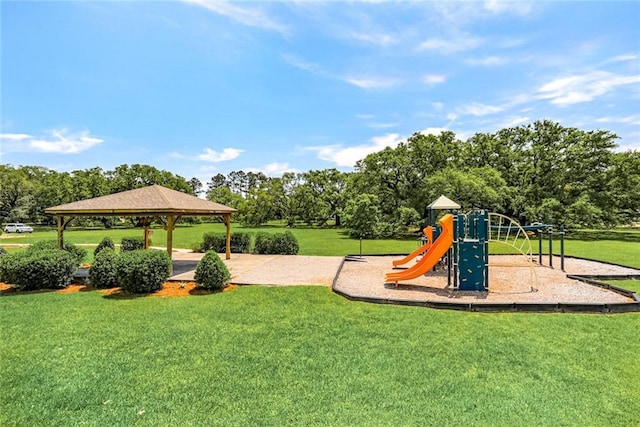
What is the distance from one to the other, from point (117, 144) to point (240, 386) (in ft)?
73.9

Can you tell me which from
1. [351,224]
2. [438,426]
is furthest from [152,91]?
[351,224]

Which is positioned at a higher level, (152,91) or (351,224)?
(152,91)

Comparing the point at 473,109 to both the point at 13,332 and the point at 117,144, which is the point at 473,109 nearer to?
the point at 13,332

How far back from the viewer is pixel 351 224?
25.2 meters

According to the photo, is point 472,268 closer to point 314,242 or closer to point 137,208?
point 137,208

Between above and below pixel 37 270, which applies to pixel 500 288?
below

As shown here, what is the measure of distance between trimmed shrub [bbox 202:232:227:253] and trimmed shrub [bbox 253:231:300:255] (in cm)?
168

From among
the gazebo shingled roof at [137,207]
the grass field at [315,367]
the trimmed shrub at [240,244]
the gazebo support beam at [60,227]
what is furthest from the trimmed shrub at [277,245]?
the grass field at [315,367]

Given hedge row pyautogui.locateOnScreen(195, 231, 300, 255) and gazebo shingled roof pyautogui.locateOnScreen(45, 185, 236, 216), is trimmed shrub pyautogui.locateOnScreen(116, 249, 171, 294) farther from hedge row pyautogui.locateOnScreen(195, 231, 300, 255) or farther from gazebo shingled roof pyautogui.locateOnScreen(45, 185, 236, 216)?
hedge row pyautogui.locateOnScreen(195, 231, 300, 255)

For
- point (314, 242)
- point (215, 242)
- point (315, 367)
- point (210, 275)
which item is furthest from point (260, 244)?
point (315, 367)

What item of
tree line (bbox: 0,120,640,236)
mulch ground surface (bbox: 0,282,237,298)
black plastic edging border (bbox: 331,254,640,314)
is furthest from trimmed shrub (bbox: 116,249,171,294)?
tree line (bbox: 0,120,640,236)

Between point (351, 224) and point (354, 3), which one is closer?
point (354, 3)

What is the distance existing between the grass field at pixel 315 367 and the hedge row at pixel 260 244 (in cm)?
909

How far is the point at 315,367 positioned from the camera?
404 cm
